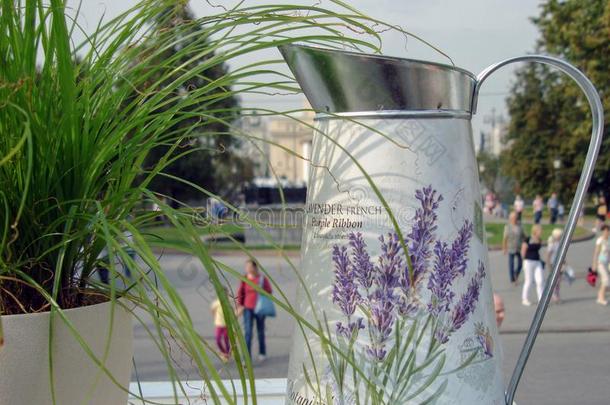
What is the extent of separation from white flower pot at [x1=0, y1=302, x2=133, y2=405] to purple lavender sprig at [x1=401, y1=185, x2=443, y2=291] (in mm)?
308

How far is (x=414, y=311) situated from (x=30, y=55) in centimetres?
46

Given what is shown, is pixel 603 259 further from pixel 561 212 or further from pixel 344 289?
pixel 561 212

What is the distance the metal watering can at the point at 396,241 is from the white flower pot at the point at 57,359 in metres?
0.21

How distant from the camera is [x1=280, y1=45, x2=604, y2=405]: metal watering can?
0.86m

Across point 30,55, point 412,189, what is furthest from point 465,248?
point 30,55

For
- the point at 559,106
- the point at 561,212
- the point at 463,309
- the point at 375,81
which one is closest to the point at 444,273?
the point at 463,309

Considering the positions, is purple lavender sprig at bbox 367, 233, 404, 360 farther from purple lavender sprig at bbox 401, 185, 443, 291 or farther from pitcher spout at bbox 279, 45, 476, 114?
pitcher spout at bbox 279, 45, 476, 114

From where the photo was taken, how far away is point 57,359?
74cm

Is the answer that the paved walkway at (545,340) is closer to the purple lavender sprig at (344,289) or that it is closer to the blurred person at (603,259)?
the blurred person at (603,259)

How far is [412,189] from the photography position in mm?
866

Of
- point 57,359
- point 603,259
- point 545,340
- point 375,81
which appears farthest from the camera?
point 603,259

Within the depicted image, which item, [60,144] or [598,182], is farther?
[598,182]

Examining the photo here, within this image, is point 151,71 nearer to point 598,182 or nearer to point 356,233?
point 356,233

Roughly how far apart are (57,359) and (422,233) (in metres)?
0.38
